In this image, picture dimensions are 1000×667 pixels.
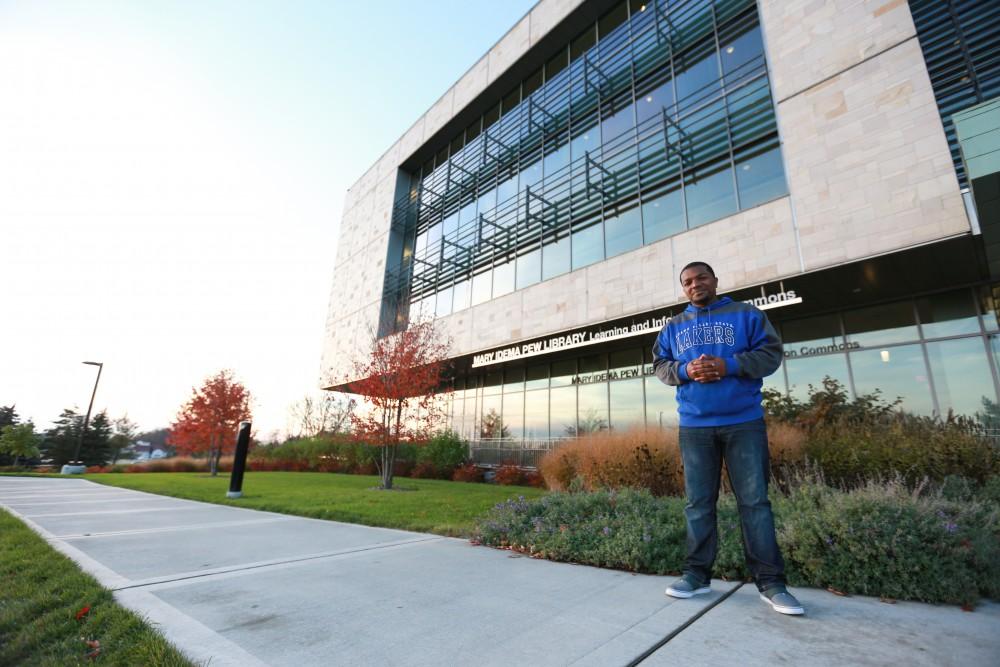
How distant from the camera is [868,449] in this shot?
5.91m

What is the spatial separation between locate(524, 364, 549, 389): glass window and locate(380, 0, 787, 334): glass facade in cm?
368

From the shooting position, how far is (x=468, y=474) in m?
15.6

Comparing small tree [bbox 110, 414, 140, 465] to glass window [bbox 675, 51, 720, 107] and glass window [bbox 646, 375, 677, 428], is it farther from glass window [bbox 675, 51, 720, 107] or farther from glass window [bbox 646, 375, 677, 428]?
glass window [bbox 675, 51, 720, 107]

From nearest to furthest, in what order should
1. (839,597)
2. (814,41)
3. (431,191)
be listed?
1. (839,597)
2. (814,41)
3. (431,191)

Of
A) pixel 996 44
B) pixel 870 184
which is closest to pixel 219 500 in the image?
pixel 870 184

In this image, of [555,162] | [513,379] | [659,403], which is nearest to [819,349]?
[659,403]

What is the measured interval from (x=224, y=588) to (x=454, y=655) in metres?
1.90

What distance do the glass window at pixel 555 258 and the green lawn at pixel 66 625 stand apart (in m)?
14.0

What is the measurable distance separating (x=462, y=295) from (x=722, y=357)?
17786 millimetres

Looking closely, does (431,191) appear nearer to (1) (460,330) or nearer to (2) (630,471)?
(1) (460,330)

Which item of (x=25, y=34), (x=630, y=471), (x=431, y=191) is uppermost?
(x=431, y=191)

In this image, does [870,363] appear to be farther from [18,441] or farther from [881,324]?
[18,441]

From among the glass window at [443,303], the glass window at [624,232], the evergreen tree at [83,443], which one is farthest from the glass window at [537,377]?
the evergreen tree at [83,443]

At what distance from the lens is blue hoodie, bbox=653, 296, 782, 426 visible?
8.26ft
